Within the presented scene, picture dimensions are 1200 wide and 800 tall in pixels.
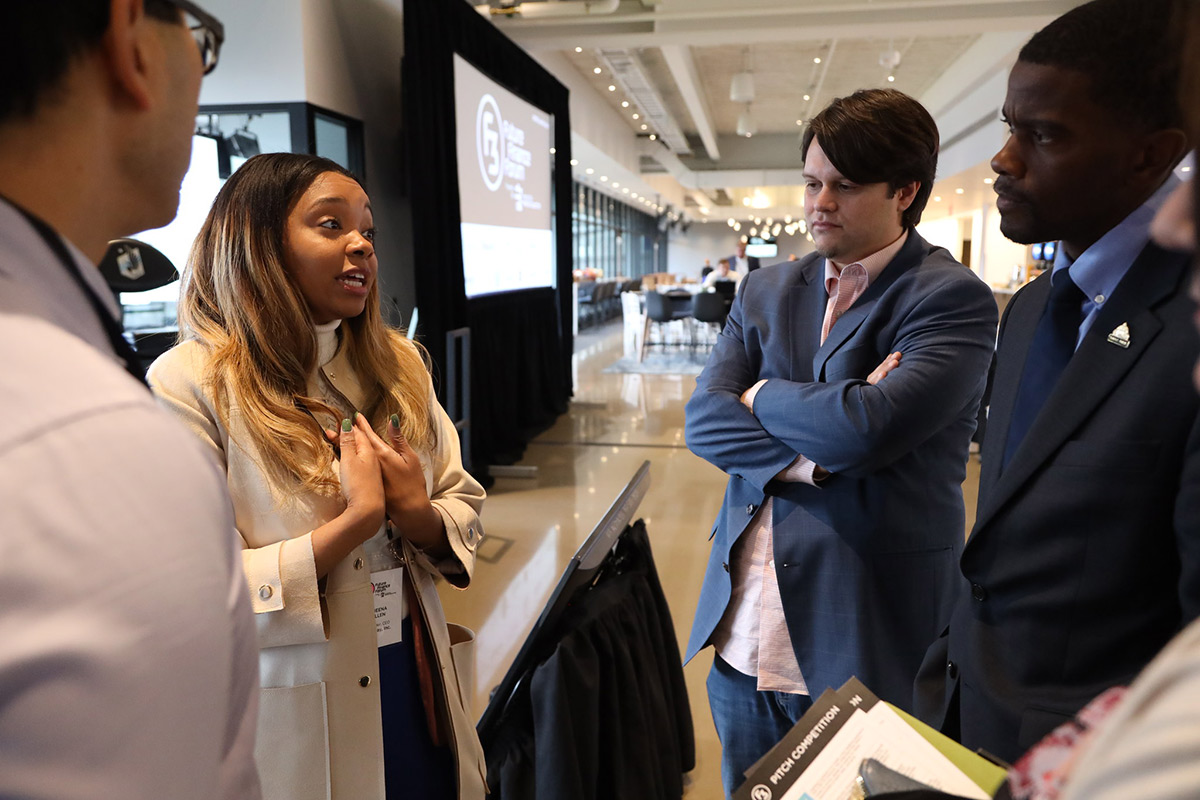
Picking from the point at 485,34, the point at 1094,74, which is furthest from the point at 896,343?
the point at 485,34

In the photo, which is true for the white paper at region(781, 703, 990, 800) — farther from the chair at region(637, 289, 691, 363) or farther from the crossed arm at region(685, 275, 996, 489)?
the chair at region(637, 289, 691, 363)

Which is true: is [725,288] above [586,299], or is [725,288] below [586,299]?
above

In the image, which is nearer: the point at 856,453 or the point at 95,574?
the point at 95,574

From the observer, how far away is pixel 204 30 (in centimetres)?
61

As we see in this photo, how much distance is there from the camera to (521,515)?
16.2 feet

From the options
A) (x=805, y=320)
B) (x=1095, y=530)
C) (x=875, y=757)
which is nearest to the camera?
(x=875, y=757)

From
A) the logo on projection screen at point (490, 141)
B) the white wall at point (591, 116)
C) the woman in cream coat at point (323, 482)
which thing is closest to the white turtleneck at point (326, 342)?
the woman in cream coat at point (323, 482)

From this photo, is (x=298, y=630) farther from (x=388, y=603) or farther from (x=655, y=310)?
(x=655, y=310)

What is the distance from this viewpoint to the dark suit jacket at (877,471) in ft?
4.64

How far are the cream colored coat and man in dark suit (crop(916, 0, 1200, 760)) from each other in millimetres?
929

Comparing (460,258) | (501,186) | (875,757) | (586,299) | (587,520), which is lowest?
(587,520)

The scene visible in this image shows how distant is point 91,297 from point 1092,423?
996 mm

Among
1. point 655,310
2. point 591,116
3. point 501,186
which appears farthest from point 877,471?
point 591,116

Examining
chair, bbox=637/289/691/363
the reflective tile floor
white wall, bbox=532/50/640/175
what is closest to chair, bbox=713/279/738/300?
chair, bbox=637/289/691/363
